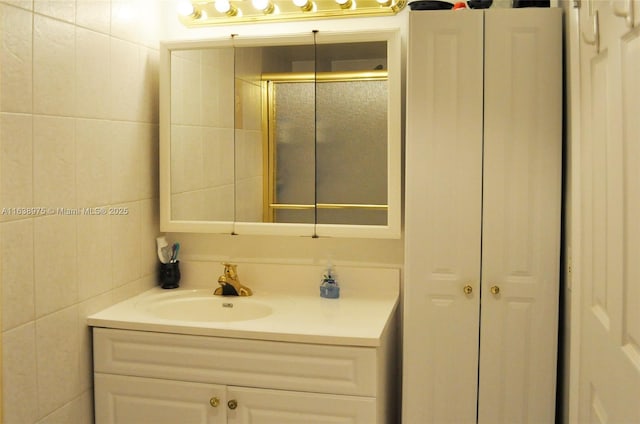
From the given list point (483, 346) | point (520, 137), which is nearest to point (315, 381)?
point (483, 346)

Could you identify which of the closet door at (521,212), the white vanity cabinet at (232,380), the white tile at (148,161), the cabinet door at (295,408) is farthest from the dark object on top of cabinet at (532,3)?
the white tile at (148,161)

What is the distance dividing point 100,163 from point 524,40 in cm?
143

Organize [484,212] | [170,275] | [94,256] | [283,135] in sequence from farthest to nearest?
[170,275] → [283,135] → [94,256] → [484,212]

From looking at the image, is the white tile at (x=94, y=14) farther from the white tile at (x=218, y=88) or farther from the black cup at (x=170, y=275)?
the black cup at (x=170, y=275)

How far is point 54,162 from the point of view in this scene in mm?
1884

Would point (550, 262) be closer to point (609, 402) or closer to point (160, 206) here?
point (609, 402)

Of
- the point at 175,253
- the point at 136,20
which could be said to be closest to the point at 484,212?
the point at 175,253

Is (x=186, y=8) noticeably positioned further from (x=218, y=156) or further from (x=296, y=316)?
(x=296, y=316)

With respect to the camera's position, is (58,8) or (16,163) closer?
(16,163)

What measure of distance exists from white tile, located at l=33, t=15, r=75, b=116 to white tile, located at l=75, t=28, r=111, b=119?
3 centimetres

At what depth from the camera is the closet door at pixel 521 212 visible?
6.31 feet

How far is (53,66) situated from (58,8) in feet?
0.58

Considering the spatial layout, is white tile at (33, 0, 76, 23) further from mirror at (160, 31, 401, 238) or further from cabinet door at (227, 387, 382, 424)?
cabinet door at (227, 387, 382, 424)

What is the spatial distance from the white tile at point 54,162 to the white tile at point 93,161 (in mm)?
31
